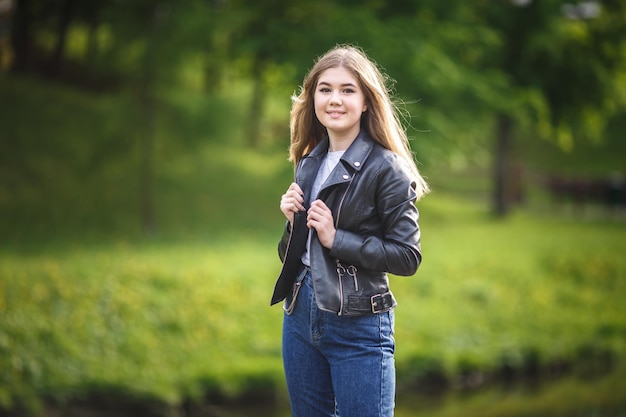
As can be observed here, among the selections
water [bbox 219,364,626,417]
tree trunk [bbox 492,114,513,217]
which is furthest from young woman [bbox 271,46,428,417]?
tree trunk [bbox 492,114,513,217]

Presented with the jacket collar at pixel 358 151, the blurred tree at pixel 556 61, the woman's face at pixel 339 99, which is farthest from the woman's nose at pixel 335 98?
the blurred tree at pixel 556 61

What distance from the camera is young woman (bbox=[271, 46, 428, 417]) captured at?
2670 mm

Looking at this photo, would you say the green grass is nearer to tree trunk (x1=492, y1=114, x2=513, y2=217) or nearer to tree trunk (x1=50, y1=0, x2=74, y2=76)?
tree trunk (x1=492, y1=114, x2=513, y2=217)

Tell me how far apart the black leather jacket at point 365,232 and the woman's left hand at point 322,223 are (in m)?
0.02

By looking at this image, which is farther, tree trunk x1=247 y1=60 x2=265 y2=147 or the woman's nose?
tree trunk x1=247 y1=60 x2=265 y2=147

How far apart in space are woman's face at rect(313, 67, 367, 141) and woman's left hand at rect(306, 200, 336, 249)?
1.01 feet

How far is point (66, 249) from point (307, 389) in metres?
9.77

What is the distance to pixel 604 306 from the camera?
1385 cm

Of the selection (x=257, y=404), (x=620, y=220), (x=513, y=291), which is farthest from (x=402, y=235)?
(x=620, y=220)

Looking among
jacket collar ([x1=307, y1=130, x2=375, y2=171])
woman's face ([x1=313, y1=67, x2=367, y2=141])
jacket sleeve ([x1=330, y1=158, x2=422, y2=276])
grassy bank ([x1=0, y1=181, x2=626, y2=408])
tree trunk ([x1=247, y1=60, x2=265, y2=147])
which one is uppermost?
tree trunk ([x1=247, y1=60, x2=265, y2=147])

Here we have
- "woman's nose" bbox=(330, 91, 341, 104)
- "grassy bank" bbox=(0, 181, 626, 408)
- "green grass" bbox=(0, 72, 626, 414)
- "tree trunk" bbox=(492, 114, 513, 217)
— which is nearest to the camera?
"woman's nose" bbox=(330, 91, 341, 104)

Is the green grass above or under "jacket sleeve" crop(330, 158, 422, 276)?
under

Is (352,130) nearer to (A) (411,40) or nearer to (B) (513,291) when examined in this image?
(A) (411,40)

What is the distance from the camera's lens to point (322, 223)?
2.66m
